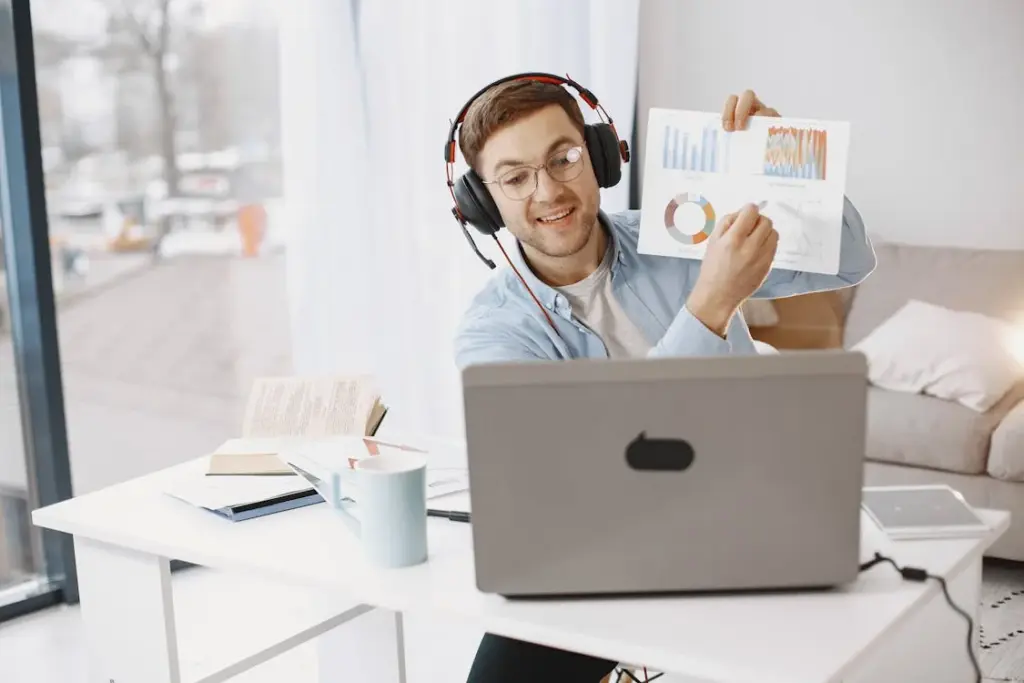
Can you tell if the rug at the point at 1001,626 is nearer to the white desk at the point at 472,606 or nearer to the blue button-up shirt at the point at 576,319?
the blue button-up shirt at the point at 576,319

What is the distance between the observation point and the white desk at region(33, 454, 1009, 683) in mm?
1040

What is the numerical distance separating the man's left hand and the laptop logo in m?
0.60

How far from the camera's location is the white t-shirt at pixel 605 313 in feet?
5.92

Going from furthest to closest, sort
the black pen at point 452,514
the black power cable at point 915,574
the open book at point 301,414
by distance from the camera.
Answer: the open book at point 301,414 < the black pen at point 452,514 < the black power cable at point 915,574

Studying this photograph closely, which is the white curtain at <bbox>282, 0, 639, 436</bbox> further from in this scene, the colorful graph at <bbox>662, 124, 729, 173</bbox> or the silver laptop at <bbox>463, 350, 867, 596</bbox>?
the silver laptop at <bbox>463, 350, 867, 596</bbox>

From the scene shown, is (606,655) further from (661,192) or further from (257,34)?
(257,34)

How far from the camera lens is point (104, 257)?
9.75 feet

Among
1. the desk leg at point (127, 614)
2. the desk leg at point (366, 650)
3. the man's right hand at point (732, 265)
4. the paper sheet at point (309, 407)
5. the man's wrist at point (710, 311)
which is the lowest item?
the desk leg at point (366, 650)

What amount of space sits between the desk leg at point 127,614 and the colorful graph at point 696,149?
2.78 ft

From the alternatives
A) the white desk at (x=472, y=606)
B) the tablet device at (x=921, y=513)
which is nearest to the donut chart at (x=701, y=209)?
the tablet device at (x=921, y=513)

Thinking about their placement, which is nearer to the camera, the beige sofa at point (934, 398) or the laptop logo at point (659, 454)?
the laptop logo at point (659, 454)

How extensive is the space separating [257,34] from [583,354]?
5.73ft

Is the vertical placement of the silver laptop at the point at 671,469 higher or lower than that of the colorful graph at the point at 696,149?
lower

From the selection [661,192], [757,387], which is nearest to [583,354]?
[661,192]
